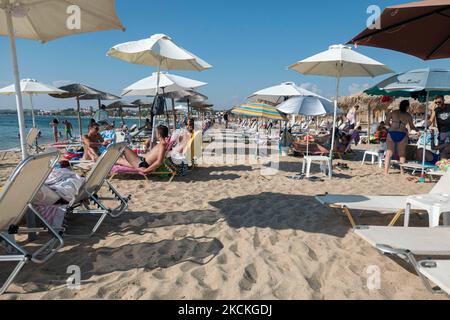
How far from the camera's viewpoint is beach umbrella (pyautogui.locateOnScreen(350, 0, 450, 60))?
2.93 m

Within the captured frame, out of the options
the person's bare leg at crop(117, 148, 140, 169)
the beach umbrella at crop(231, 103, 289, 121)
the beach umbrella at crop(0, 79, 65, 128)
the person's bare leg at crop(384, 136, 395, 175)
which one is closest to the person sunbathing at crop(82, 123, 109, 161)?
the person's bare leg at crop(117, 148, 140, 169)

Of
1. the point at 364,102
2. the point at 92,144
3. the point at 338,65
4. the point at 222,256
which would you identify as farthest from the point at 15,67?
the point at 364,102

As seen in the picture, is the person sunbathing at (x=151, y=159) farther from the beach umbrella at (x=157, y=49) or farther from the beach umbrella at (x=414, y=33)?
the beach umbrella at (x=414, y=33)

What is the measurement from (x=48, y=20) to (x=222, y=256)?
122 inches

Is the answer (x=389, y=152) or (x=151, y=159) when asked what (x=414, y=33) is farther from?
(x=151, y=159)

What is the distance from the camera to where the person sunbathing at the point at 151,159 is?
17.5 feet

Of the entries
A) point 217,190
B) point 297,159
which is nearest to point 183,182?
point 217,190

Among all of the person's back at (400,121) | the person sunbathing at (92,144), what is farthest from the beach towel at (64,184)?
the person's back at (400,121)

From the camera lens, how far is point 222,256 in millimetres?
2572

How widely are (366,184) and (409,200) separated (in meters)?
2.88

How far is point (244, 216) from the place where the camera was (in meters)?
3.64

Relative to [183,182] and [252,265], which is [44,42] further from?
[252,265]

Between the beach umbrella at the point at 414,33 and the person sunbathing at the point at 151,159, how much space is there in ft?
11.0

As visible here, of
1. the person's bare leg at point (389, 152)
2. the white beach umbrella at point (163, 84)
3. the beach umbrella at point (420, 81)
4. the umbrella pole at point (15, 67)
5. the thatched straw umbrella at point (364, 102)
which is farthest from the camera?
the thatched straw umbrella at point (364, 102)
